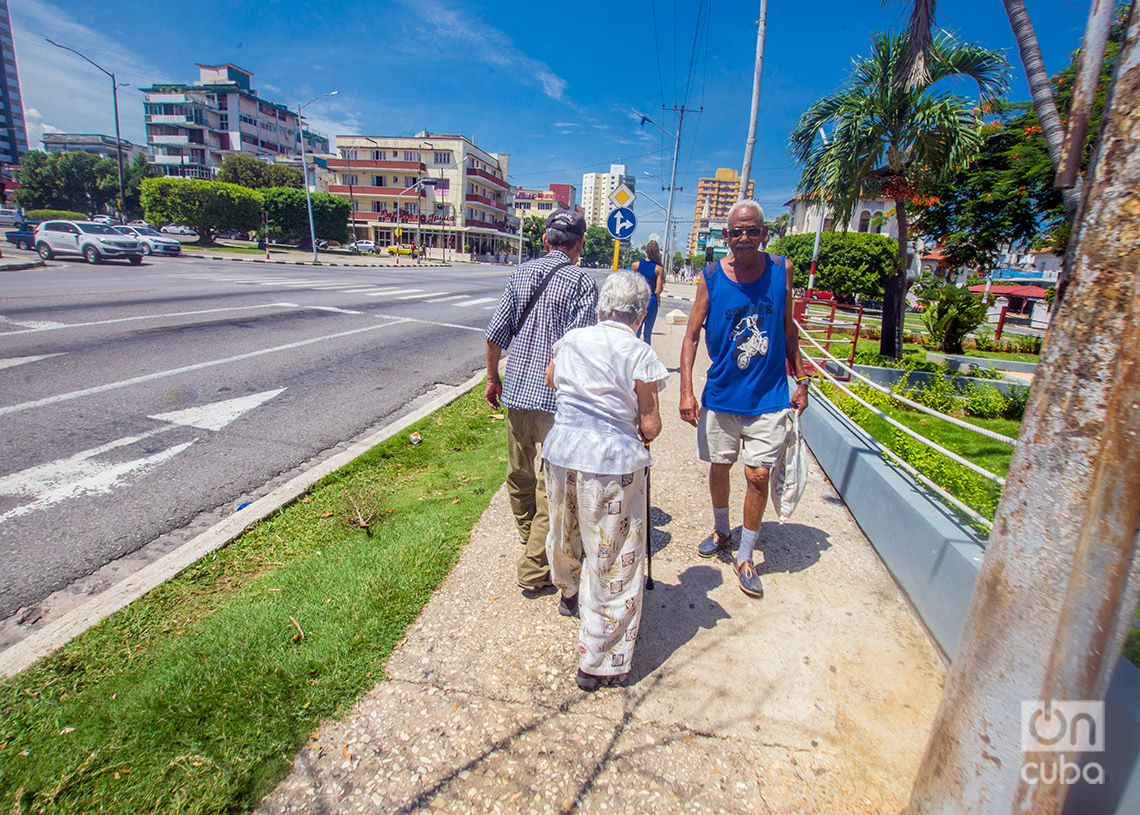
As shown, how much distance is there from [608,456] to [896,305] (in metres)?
9.02

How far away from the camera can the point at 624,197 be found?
1002cm

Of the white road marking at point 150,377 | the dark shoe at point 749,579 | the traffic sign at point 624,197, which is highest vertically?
the traffic sign at point 624,197

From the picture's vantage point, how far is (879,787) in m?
2.12

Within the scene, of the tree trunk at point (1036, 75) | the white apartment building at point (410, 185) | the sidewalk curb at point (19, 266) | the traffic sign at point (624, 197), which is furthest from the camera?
the white apartment building at point (410, 185)

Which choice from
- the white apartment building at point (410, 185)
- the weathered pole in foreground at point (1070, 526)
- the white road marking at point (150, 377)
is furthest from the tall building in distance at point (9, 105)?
the weathered pole in foreground at point (1070, 526)

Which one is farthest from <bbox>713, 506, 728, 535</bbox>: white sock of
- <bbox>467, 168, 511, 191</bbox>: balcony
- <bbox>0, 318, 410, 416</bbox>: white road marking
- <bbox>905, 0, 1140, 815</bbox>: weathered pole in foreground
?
<bbox>467, 168, 511, 191</bbox>: balcony

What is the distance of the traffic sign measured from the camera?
32.4 feet

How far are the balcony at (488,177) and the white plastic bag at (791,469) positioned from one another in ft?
262

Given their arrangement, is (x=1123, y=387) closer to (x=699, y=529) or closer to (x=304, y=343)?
(x=699, y=529)

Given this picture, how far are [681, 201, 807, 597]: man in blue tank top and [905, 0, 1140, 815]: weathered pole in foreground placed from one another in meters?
1.66

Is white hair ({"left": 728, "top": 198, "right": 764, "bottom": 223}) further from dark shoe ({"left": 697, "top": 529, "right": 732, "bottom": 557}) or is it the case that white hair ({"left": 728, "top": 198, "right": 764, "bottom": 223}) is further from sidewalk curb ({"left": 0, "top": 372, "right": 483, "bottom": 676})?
sidewalk curb ({"left": 0, "top": 372, "right": 483, "bottom": 676})

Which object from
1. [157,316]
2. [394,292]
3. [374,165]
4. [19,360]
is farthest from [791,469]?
[374,165]

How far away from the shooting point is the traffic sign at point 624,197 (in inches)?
389

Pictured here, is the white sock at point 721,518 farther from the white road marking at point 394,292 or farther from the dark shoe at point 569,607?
the white road marking at point 394,292
